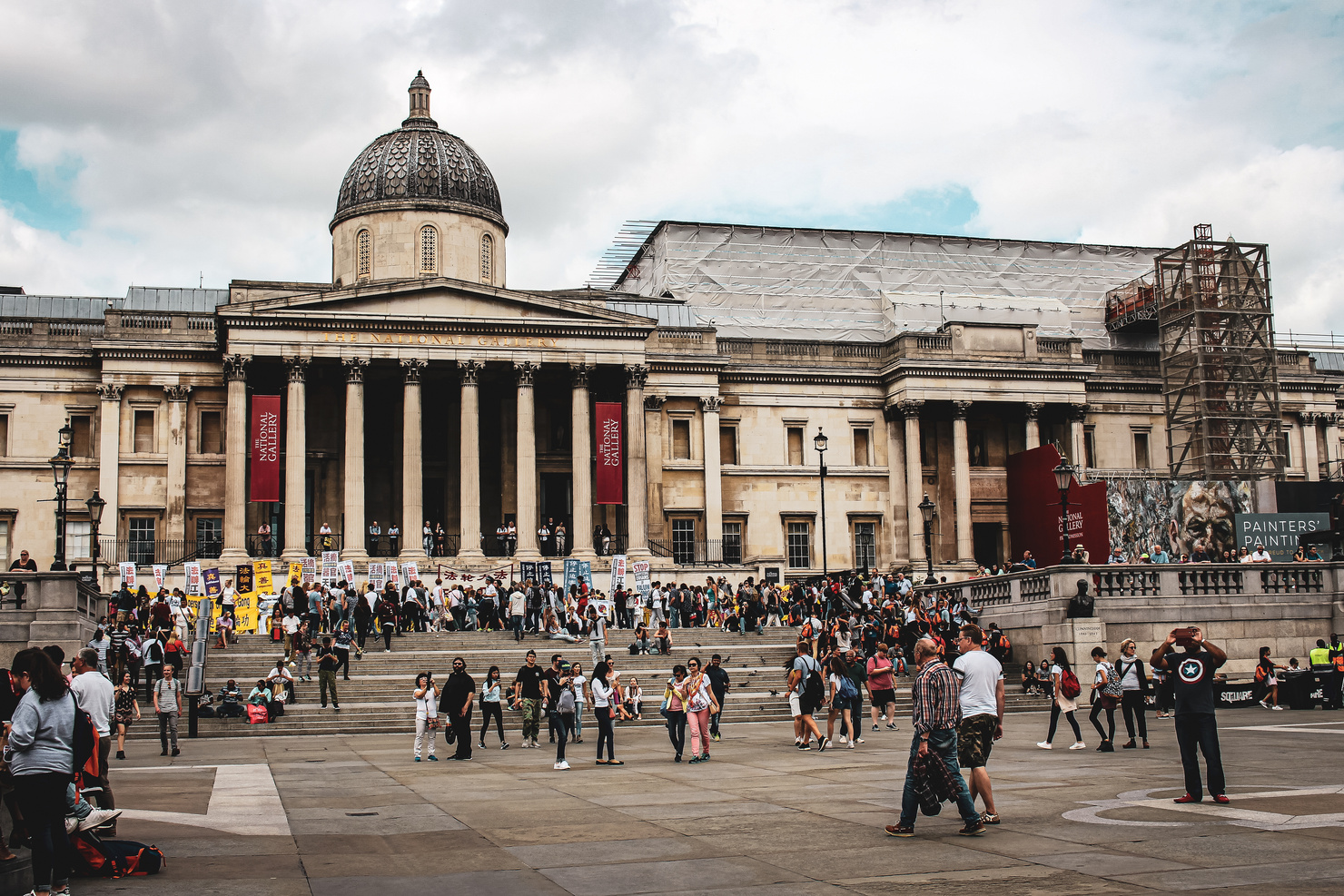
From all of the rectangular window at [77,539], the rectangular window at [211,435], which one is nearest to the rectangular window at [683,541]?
the rectangular window at [211,435]

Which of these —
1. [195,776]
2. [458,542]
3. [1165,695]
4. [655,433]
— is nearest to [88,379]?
[458,542]

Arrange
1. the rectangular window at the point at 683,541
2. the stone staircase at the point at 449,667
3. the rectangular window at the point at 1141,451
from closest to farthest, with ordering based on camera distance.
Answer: the stone staircase at the point at 449,667 → the rectangular window at the point at 683,541 → the rectangular window at the point at 1141,451

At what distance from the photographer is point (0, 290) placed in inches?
2267

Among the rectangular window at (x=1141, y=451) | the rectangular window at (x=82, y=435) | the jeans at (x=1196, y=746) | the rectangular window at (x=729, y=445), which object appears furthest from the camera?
the rectangular window at (x=1141, y=451)

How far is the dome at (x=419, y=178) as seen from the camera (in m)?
53.0

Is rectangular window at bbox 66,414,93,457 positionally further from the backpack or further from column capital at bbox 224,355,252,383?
the backpack

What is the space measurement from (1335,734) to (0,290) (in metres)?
54.8

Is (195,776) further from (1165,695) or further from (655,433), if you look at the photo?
(655,433)

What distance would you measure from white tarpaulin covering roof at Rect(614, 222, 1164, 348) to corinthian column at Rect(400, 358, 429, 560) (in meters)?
15.9

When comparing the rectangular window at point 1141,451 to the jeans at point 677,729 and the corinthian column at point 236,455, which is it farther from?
the jeans at point 677,729

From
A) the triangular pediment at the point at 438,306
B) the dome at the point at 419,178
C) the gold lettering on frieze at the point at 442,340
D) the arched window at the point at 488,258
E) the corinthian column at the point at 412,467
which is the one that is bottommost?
the corinthian column at the point at 412,467

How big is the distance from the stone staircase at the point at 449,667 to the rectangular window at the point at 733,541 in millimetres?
15506

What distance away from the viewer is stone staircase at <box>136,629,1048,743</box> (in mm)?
28078

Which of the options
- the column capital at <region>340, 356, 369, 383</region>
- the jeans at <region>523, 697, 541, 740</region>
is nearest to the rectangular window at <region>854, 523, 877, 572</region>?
the column capital at <region>340, 356, 369, 383</region>
